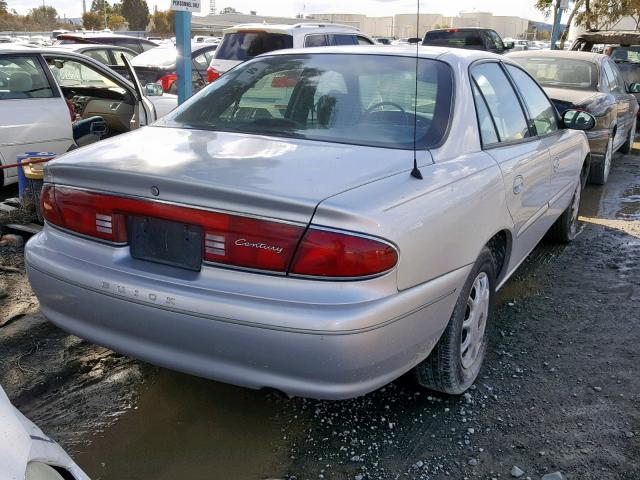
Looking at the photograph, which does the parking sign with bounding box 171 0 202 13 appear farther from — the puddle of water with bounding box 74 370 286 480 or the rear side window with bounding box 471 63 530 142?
the puddle of water with bounding box 74 370 286 480

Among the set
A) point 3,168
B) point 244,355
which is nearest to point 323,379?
point 244,355

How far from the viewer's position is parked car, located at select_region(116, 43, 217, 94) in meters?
10.8

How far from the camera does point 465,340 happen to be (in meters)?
3.01

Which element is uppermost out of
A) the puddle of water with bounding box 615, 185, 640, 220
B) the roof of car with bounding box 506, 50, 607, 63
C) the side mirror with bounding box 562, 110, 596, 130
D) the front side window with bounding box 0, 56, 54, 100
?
the roof of car with bounding box 506, 50, 607, 63

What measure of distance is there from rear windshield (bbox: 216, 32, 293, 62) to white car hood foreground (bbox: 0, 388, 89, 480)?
855 centimetres

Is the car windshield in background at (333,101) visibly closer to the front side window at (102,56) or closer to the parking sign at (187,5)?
the parking sign at (187,5)

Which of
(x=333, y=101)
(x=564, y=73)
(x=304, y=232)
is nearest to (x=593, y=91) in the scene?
(x=564, y=73)

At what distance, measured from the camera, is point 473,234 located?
9.07 ft

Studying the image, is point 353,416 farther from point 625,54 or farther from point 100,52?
point 625,54

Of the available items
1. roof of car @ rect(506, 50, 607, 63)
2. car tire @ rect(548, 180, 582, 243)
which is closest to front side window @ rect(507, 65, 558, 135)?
car tire @ rect(548, 180, 582, 243)

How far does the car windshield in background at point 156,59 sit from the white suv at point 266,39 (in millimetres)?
1708

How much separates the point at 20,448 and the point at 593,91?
300 inches

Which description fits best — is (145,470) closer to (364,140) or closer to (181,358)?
(181,358)

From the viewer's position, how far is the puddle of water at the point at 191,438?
254cm
